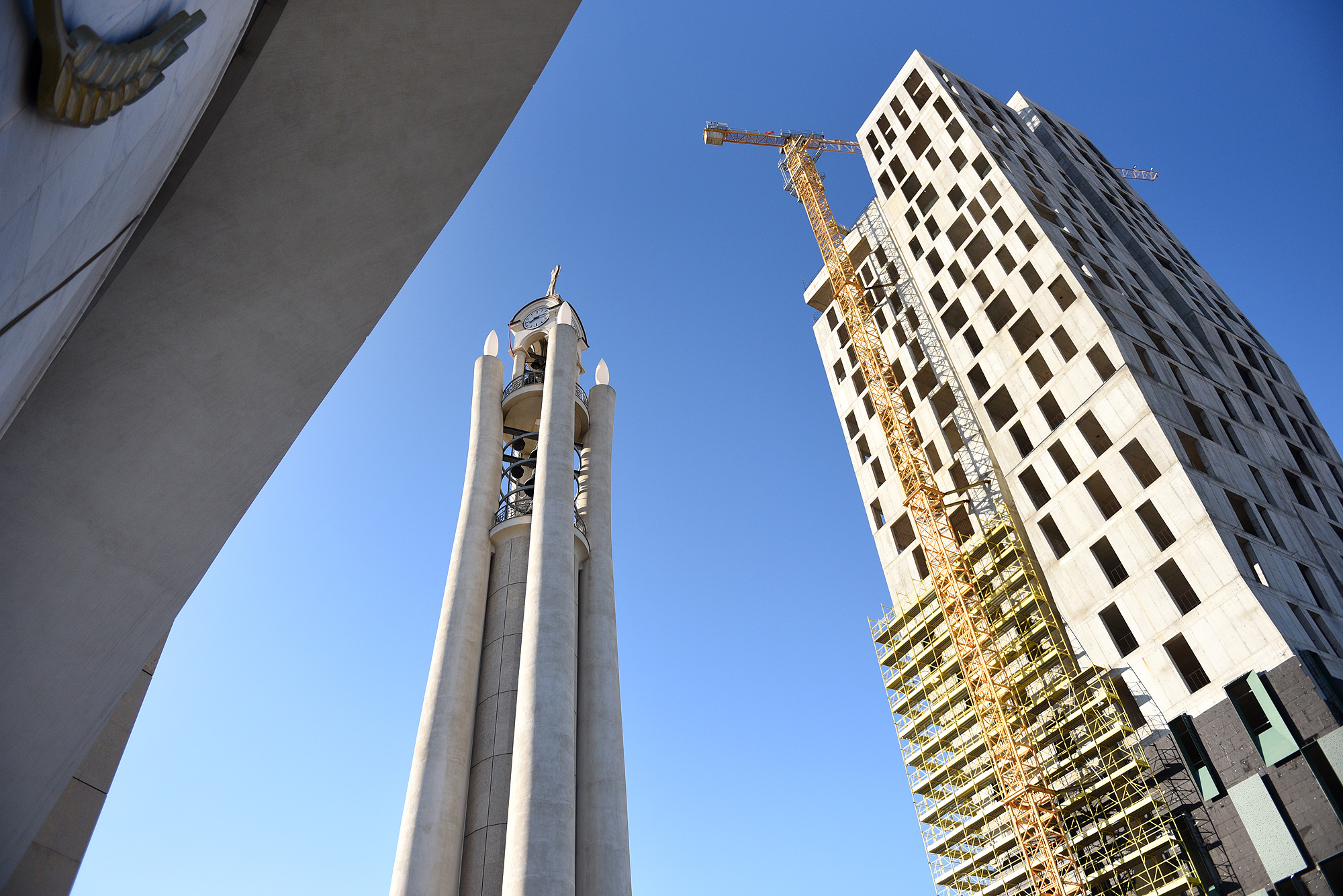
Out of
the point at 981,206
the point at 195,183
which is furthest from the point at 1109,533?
the point at 195,183

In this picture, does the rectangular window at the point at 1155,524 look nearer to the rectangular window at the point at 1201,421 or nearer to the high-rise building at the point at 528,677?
the rectangular window at the point at 1201,421

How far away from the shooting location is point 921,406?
49.5m

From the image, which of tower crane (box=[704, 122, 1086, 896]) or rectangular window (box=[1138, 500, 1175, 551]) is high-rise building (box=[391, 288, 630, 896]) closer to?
tower crane (box=[704, 122, 1086, 896])

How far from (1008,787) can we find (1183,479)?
14532 mm

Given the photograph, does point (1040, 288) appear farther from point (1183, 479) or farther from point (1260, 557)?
point (1260, 557)

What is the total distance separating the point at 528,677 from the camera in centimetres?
2544

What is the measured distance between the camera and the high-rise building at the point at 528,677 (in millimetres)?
23828

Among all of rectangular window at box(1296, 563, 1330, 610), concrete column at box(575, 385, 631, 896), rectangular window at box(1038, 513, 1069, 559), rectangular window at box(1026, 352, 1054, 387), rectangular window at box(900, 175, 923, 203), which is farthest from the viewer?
rectangular window at box(900, 175, 923, 203)

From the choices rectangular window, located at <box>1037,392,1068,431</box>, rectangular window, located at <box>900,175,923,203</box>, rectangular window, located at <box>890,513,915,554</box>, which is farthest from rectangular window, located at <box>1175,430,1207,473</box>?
rectangular window, located at <box>900,175,923,203</box>

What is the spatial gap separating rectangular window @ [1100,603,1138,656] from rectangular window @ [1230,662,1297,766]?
485cm

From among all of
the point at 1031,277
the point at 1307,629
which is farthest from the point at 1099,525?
the point at 1031,277

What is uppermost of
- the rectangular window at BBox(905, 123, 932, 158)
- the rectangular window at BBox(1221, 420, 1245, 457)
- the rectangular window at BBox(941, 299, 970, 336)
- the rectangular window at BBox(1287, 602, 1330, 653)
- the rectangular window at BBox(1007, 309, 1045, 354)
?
the rectangular window at BBox(905, 123, 932, 158)

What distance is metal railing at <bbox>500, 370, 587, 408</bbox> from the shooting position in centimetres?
3512

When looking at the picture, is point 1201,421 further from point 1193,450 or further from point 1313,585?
point 1313,585
